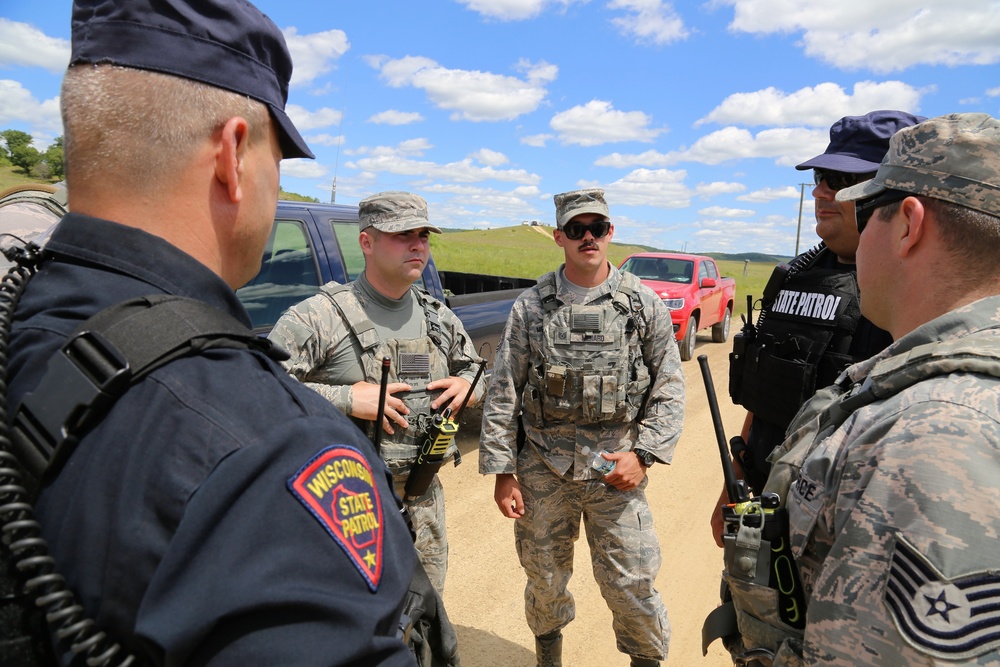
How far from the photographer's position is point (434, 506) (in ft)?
10.2

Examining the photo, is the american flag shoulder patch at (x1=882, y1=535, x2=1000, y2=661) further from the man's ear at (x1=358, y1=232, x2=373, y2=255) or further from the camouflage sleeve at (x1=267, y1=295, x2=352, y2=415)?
the man's ear at (x1=358, y1=232, x2=373, y2=255)

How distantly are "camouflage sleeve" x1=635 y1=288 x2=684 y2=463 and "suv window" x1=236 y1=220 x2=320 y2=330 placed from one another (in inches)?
84.4

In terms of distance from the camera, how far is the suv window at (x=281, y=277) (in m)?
3.77

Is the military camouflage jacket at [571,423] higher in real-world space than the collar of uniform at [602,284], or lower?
lower

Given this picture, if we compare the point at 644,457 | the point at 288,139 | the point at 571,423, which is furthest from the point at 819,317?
the point at 288,139

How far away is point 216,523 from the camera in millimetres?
785

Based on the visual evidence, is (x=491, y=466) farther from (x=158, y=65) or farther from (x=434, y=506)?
(x=158, y=65)

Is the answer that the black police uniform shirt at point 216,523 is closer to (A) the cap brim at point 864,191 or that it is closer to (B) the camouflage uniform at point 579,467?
(A) the cap brim at point 864,191

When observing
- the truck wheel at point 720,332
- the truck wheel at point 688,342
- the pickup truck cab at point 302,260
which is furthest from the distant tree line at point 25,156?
the truck wheel at point 720,332

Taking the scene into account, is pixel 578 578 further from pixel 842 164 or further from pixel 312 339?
pixel 842 164

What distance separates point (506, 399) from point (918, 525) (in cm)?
223

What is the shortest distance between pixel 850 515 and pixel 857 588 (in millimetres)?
135

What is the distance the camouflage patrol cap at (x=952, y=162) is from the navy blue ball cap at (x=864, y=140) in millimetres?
1161

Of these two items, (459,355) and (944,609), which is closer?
(944,609)
